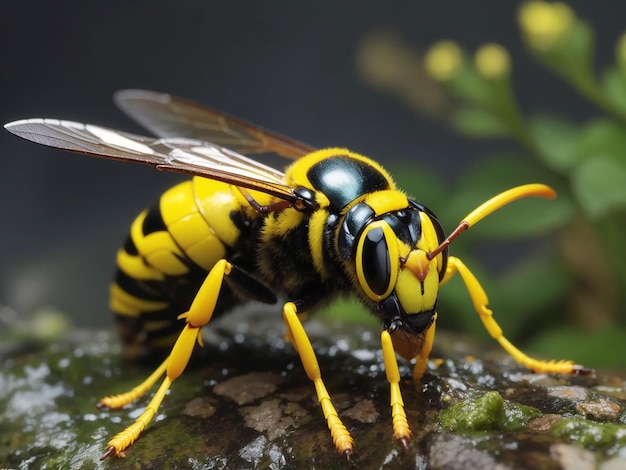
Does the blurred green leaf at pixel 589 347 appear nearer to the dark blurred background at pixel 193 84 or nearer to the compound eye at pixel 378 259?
the compound eye at pixel 378 259

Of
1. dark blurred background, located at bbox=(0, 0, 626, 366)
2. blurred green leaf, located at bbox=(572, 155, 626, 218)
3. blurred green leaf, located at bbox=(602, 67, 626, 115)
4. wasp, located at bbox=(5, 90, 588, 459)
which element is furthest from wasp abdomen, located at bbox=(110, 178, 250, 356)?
dark blurred background, located at bbox=(0, 0, 626, 366)

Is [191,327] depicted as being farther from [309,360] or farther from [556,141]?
[556,141]

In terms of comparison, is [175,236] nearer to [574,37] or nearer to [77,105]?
[574,37]

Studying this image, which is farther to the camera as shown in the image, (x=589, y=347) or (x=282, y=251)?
(x=589, y=347)

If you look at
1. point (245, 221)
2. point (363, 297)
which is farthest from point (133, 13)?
point (363, 297)

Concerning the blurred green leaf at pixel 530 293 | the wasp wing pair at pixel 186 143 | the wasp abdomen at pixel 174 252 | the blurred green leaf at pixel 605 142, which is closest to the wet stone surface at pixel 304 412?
the wasp abdomen at pixel 174 252

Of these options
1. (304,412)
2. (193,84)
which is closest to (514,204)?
(304,412)
